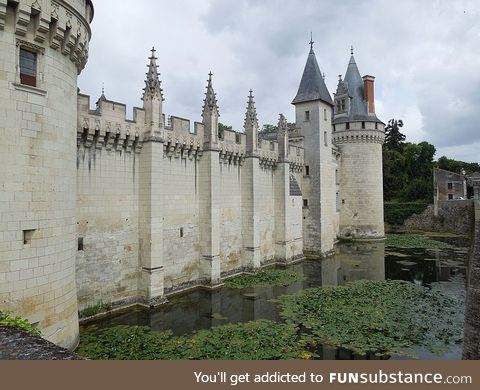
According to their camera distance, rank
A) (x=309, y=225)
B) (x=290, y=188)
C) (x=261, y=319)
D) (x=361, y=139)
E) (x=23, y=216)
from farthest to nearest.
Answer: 1. (x=361, y=139)
2. (x=309, y=225)
3. (x=290, y=188)
4. (x=261, y=319)
5. (x=23, y=216)

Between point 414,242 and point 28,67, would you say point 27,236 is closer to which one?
point 28,67

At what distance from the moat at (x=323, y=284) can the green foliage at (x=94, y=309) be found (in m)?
0.47

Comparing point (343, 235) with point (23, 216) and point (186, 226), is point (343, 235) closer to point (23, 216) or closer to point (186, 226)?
point (186, 226)

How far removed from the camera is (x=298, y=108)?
31.1 m

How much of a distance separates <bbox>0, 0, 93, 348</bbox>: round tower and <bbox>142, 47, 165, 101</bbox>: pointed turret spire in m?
6.35

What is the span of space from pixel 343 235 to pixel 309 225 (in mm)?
10341

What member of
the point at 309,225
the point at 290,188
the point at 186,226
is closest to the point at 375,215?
the point at 309,225

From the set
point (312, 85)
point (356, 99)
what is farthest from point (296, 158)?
Result: point (356, 99)

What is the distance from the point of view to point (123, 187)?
17.0 metres

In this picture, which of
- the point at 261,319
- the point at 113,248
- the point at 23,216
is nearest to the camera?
the point at 23,216

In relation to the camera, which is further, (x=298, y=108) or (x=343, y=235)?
(x=343, y=235)

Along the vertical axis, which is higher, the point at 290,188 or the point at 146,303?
the point at 290,188

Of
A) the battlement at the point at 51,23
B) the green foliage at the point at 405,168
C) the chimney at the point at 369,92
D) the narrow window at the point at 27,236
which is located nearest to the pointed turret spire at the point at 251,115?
the battlement at the point at 51,23

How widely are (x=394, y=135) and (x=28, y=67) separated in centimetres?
7046
